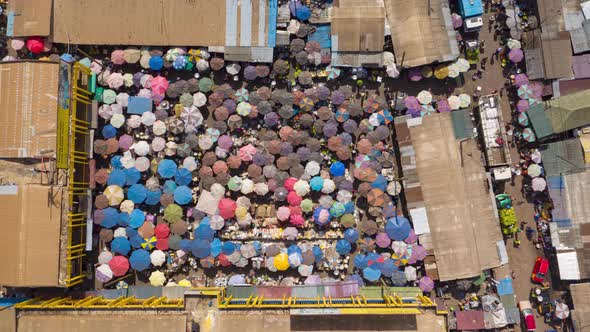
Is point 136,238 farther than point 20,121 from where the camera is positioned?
Yes

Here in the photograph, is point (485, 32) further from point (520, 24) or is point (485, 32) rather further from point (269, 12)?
point (269, 12)

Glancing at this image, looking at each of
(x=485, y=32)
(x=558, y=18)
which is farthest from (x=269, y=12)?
(x=558, y=18)

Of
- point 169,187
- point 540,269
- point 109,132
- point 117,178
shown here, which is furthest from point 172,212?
point 540,269

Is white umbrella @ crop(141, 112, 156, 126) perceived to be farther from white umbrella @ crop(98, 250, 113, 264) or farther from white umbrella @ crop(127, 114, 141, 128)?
white umbrella @ crop(98, 250, 113, 264)

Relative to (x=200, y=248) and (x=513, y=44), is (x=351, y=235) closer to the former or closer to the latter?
(x=200, y=248)

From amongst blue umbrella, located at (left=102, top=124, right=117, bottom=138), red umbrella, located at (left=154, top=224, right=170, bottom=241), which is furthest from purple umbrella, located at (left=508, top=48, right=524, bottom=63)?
blue umbrella, located at (left=102, top=124, right=117, bottom=138)

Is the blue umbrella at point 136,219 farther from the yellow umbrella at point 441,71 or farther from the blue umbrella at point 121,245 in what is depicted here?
the yellow umbrella at point 441,71

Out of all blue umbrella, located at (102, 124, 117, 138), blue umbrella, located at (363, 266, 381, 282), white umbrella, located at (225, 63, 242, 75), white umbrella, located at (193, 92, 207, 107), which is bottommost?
blue umbrella, located at (363, 266, 381, 282)
